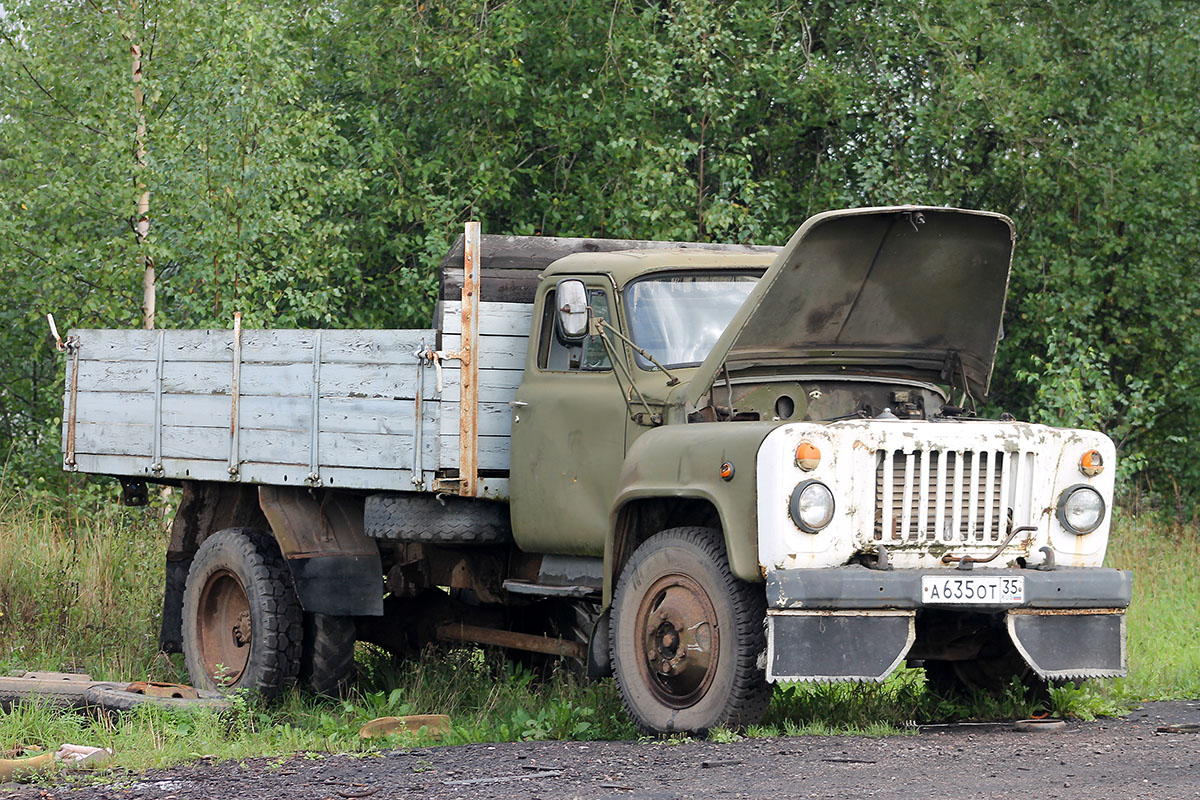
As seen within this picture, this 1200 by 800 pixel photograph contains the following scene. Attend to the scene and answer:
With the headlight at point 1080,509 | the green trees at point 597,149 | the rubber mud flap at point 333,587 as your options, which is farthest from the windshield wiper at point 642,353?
the green trees at point 597,149

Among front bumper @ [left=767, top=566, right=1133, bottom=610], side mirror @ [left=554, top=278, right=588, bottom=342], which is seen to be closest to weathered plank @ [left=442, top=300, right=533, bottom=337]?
side mirror @ [left=554, top=278, right=588, bottom=342]

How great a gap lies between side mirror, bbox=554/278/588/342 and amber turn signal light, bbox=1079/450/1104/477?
2352 millimetres

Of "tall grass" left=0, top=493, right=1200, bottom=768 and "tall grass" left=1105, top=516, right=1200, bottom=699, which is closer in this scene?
"tall grass" left=0, top=493, right=1200, bottom=768

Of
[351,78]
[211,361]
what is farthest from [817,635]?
[351,78]

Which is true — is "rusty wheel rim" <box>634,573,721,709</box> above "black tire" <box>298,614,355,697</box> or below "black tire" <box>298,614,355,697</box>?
above

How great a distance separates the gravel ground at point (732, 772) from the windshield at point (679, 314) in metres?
1.92

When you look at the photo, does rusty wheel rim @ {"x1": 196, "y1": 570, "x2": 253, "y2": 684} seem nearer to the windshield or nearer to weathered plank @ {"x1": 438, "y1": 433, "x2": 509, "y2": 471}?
weathered plank @ {"x1": 438, "y1": 433, "x2": 509, "y2": 471}

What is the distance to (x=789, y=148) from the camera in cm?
1855

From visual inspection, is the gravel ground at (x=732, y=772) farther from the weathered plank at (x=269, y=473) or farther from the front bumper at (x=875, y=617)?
the weathered plank at (x=269, y=473)

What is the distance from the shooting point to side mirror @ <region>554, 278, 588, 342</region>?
7746 millimetres

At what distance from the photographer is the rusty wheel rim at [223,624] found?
959cm

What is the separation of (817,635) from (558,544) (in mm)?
1944

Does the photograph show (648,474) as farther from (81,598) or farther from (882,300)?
(81,598)

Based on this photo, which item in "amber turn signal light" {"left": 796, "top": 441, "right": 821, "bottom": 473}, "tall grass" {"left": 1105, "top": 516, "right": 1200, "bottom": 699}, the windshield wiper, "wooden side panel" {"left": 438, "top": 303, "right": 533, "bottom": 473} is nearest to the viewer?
"amber turn signal light" {"left": 796, "top": 441, "right": 821, "bottom": 473}
